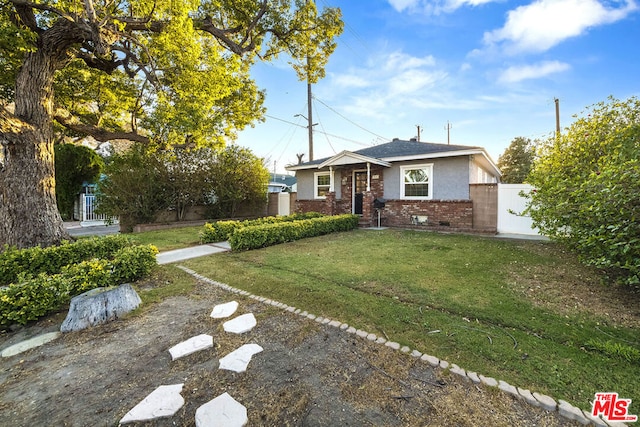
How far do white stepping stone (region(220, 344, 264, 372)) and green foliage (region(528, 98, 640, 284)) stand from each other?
12.2 ft

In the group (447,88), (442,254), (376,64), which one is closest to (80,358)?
(442,254)

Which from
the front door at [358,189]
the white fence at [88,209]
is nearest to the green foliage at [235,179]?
the front door at [358,189]

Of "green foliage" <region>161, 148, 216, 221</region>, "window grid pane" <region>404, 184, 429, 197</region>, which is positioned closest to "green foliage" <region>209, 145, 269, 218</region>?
"green foliage" <region>161, 148, 216, 221</region>

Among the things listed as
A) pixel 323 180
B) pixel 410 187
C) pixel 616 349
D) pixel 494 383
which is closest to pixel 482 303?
pixel 616 349

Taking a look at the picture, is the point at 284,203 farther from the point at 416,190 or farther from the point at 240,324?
the point at 240,324

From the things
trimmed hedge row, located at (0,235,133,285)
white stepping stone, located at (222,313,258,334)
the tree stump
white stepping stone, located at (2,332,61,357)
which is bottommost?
white stepping stone, located at (2,332,61,357)

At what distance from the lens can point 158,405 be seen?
176cm

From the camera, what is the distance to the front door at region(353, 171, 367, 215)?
12.0 metres

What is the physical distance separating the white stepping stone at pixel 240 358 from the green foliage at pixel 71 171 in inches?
639

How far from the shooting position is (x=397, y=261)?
5.49 metres

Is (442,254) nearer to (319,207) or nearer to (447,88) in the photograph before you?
(319,207)

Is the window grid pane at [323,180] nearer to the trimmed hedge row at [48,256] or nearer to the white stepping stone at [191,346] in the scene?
the trimmed hedge row at [48,256]

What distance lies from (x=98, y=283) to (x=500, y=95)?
13.8 metres

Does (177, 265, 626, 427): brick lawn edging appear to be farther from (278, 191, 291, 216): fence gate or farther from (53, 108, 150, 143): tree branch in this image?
(278, 191, 291, 216): fence gate
